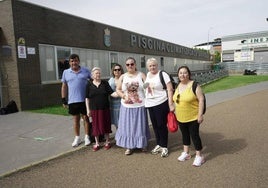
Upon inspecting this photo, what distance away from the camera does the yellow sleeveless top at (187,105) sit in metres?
4.57

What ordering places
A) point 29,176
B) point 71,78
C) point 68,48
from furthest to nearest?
point 68,48 → point 71,78 → point 29,176

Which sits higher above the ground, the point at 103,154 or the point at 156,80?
the point at 156,80

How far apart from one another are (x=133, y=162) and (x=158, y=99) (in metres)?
1.20

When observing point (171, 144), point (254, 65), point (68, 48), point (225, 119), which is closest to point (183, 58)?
point (254, 65)

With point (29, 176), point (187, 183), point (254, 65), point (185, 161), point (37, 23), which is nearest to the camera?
point (187, 183)

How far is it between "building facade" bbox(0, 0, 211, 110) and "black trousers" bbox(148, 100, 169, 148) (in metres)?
7.32

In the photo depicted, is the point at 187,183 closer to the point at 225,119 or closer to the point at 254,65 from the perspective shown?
the point at 225,119

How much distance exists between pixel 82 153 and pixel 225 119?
4674 mm

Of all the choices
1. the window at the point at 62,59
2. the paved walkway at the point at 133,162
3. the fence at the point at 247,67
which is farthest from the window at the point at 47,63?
the fence at the point at 247,67

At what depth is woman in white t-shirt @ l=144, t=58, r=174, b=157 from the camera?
493cm

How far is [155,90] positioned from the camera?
4.96 metres

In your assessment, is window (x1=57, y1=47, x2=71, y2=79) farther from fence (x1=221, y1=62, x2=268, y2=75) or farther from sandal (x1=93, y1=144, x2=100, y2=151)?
fence (x1=221, y1=62, x2=268, y2=75)

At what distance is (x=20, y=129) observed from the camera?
25.2ft

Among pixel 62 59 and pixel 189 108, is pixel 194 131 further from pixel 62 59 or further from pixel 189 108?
pixel 62 59
